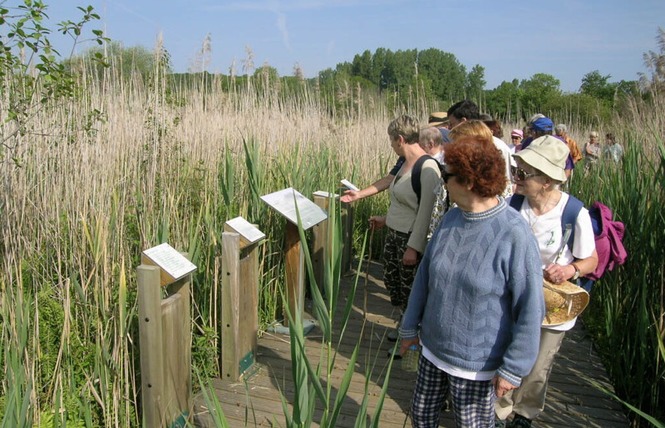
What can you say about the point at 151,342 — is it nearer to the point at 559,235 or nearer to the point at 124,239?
the point at 124,239

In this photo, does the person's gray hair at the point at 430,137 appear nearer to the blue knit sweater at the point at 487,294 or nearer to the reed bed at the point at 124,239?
the reed bed at the point at 124,239

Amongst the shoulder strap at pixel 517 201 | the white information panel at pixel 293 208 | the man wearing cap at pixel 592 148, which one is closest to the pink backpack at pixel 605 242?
the shoulder strap at pixel 517 201

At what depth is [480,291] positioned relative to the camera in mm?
1969

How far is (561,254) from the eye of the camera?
2.47 metres

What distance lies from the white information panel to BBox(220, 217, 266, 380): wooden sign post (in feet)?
0.77

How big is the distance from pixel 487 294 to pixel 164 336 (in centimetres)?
135

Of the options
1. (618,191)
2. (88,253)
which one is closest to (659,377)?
(618,191)

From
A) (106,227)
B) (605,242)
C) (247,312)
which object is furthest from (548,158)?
(106,227)

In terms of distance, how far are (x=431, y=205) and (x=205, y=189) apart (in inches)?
68.0

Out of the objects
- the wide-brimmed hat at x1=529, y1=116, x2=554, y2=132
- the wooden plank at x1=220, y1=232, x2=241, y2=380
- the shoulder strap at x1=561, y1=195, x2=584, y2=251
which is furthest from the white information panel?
the wide-brimmed hat at x1=529, y1=116, x2=554, y2=132

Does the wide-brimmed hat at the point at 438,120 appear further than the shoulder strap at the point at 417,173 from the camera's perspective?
Yes

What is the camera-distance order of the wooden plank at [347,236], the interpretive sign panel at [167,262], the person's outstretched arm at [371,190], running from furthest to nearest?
the wooden plank at [347,236], the person's outstretched arm at [371,190], the interpretive sign panel at [167,262]

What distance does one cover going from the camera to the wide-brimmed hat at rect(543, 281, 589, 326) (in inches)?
92.6

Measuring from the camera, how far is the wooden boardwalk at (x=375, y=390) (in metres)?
2.92
